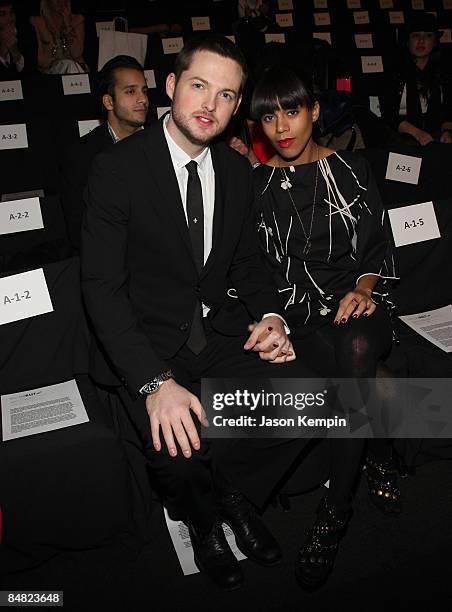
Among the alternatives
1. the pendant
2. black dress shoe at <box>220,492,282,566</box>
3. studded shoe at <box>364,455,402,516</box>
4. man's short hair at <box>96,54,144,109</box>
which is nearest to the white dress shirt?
the pendant

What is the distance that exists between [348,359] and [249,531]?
66 cm

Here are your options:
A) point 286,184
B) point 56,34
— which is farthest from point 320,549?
point 56,34

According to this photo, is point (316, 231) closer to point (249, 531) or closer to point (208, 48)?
point (208, 48)

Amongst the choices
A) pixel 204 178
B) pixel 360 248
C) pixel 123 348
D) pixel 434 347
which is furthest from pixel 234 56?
pixel 434 347

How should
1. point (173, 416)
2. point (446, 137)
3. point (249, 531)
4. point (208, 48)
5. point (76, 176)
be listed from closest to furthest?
point (173, 416) → point (208, 48) → point (249, 531) → point (76, 176) → point (446, 137)

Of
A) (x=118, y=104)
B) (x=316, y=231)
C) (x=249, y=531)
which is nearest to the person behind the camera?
(x=249, y=531)

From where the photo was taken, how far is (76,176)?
8.74ft

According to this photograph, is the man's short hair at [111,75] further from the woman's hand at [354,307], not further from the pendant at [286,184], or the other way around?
the woman's hand at [354,307]

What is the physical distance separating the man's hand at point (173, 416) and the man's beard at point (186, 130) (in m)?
0.73

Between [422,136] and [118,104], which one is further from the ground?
[118,104]

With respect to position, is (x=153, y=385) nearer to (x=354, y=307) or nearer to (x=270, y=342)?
(x=270, y=342)

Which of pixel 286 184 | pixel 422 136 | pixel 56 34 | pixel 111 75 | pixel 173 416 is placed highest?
pixel 56 34

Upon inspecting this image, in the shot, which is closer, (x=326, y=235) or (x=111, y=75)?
(x=326, y=235)

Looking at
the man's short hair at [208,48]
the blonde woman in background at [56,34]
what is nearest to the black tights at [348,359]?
the man's short hair at [208,48]
